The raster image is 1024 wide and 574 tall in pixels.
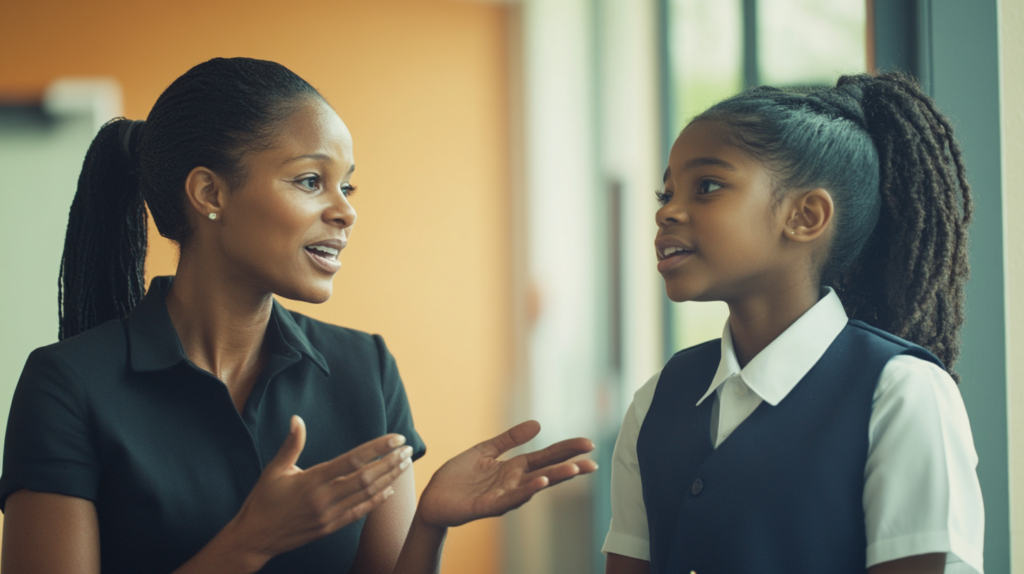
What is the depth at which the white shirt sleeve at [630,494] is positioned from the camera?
1158 millimetres

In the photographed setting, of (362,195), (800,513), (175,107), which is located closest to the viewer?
(800,513)

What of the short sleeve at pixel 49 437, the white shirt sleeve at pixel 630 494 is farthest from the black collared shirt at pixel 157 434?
the white shirt sleeve at pixel 630 494

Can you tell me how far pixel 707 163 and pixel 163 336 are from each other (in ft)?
2.81

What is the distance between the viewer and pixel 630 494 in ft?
3.86

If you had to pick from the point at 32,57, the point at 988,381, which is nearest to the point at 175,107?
the point at 988,381

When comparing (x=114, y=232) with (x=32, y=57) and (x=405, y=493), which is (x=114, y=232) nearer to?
(x=405, y=493)

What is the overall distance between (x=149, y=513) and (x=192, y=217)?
1.50 feet

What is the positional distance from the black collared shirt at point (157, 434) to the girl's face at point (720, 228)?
0.57 m

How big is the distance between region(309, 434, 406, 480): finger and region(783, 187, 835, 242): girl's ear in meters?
0.61

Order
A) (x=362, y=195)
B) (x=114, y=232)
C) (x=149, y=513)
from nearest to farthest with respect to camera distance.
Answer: (x=149, y=513)
(x=114, y=232)
(x=362, y=195)

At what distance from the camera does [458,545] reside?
3574 millimetres

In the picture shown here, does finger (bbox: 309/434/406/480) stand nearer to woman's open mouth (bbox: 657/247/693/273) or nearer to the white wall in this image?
woman's open mouth (bbox: 657/247/693/273)

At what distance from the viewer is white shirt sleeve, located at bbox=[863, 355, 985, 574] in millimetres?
874

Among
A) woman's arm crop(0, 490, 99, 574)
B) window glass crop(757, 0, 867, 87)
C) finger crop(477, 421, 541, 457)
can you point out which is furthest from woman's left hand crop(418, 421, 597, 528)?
window glass crop(757, 0, 867, 87)
